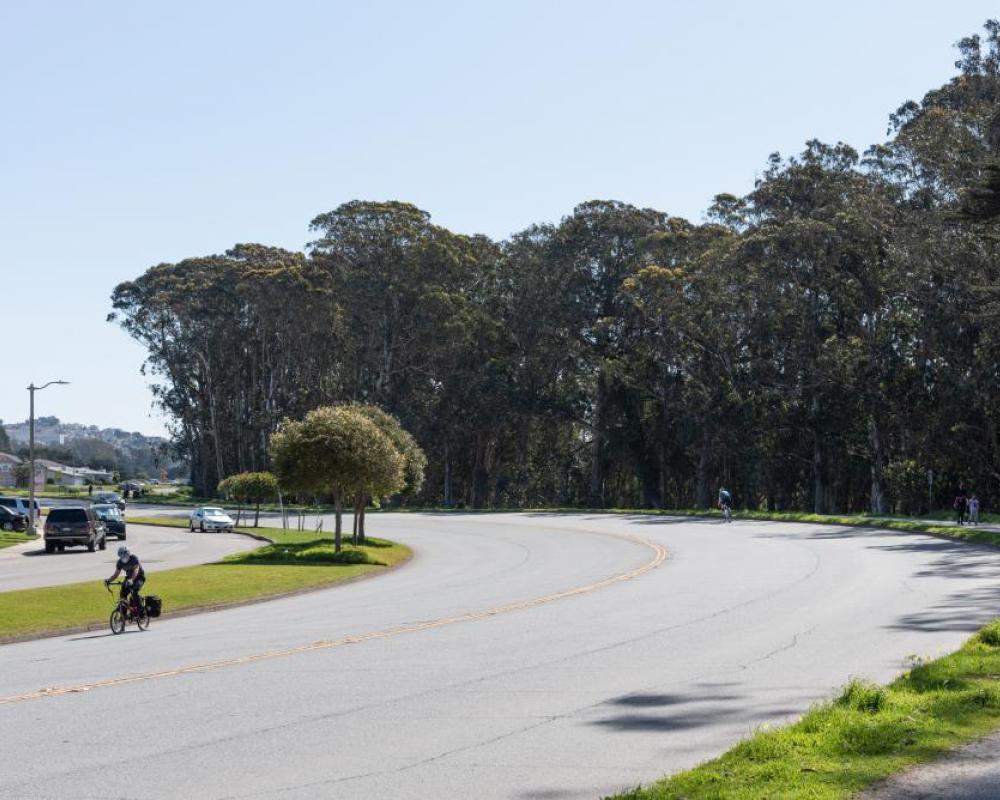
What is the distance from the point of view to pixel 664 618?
2048 cm

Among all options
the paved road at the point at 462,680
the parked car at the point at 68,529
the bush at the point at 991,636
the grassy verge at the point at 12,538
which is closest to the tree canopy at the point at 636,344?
the parked car at the point at 68,529

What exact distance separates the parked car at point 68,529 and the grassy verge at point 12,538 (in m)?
4.35

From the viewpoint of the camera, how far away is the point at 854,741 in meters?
9.57

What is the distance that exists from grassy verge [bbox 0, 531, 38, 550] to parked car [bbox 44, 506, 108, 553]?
171 inches

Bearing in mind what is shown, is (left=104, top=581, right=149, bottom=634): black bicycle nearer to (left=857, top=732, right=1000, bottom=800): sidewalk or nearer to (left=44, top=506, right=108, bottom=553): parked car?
(left=857, top=732, right=1000, bottom=800): sidewalk

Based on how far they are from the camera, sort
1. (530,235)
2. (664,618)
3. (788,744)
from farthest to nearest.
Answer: (530,235), (664,618), (788,744)

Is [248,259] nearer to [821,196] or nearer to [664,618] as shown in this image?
[821,196]

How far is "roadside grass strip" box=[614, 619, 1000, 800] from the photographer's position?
8.19 meters

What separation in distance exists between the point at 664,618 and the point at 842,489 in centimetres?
6819

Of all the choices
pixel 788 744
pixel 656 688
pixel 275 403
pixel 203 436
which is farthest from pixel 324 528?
pixel 788 744

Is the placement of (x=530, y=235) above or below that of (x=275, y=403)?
above

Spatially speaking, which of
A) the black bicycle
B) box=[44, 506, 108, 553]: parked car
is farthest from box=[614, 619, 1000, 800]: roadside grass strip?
box=[44, 506, 108, 553]: parked car

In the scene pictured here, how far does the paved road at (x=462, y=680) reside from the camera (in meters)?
9.70

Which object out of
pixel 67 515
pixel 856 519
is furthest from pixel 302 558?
pixel 856 519
